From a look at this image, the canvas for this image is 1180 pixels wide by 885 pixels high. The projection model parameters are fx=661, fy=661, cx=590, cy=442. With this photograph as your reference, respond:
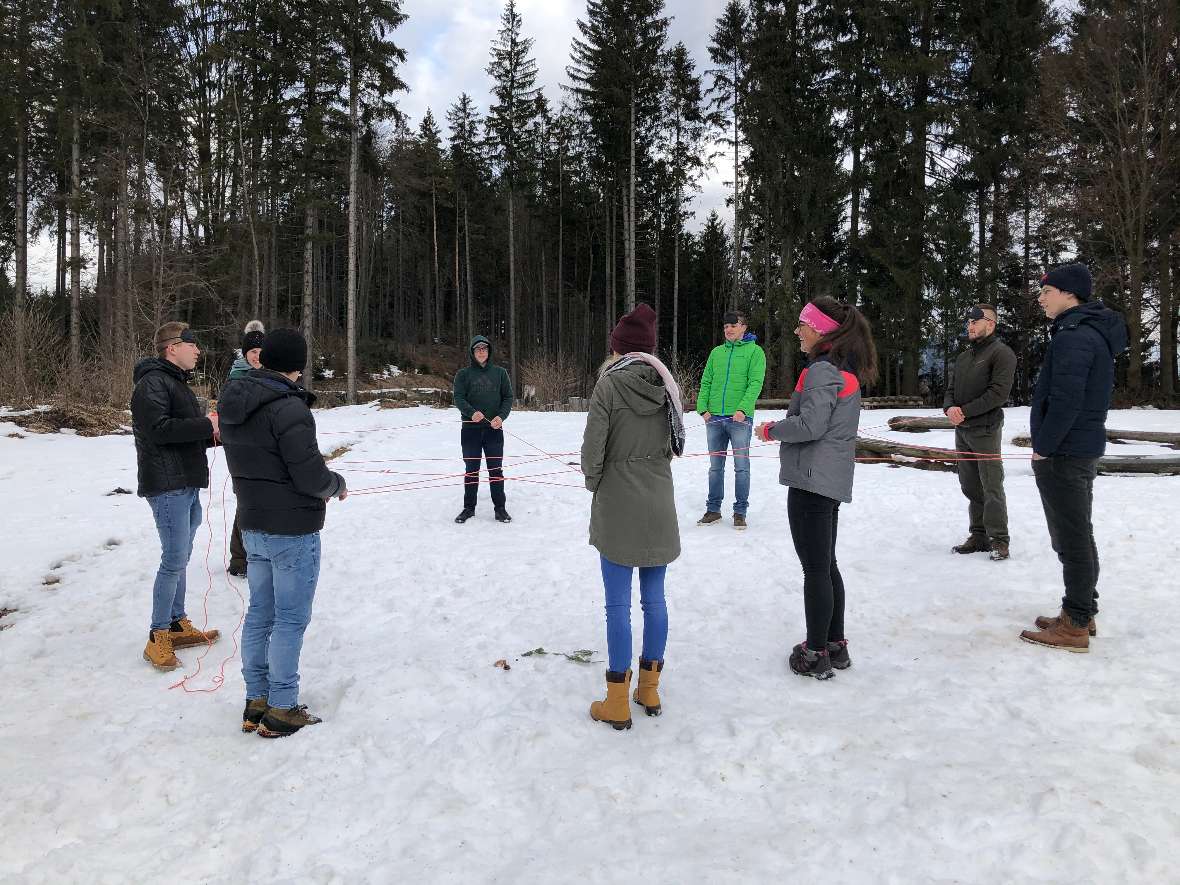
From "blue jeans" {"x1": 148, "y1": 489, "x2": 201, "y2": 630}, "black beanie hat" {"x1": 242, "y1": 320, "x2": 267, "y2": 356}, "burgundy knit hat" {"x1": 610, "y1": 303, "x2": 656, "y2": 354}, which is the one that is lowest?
"blue jeans" {"x1": 148, "y1": 489, "x2": 201, "y2": 630}

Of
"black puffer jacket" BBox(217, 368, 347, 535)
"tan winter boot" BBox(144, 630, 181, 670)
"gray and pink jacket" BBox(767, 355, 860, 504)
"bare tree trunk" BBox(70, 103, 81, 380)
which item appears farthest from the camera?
"bare tree trunk" BBox(70, 103, 81, 380)

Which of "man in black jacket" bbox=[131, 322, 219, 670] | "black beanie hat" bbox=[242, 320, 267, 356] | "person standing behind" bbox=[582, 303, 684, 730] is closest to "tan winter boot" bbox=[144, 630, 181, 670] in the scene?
"man in black jacket" bbox=[131, 322, 219, 670]

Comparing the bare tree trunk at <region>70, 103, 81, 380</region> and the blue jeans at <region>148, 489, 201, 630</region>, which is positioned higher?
the bare tree trunk at <region>70, 103, 81, 380</region>

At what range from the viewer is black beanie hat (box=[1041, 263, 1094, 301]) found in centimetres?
380

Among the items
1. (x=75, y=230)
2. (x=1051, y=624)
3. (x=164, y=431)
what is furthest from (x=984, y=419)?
(x=75, y=230)

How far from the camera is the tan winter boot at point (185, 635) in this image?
13.6 ft

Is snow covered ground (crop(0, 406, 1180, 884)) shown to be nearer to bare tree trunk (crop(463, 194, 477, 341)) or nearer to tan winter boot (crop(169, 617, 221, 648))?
tan winter boot (crop(169, 617, 221, 648))

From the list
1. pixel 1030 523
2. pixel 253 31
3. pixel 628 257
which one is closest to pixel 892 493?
pixel 1030 523

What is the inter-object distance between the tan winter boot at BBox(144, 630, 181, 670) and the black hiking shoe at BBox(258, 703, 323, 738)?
1131 mm

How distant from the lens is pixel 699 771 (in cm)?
278

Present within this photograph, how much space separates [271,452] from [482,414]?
4.17 meters

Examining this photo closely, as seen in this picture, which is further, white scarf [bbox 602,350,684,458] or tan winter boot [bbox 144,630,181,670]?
tan winter boot [bbox 144,630,181,670]

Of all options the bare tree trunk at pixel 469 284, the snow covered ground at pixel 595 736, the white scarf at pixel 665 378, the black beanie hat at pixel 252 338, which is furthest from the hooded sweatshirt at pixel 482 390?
the bare tree trunk at pixel 469 284

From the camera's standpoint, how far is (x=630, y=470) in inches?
125
